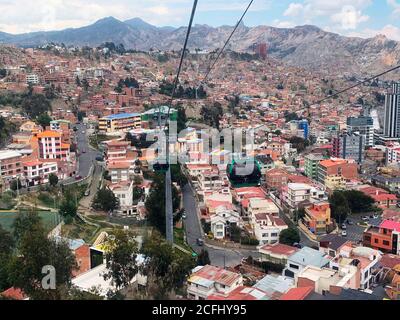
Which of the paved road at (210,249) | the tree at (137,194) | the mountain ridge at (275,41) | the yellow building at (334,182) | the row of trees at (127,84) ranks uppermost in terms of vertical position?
the mountain ridge at (275,41)

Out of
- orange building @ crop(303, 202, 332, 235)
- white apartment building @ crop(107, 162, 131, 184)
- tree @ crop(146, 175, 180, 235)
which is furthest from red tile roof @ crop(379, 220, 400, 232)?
white apartment building @ crop(107, 162, 131, 184)

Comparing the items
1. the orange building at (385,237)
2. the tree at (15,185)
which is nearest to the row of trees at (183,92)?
the tree at (15,185)

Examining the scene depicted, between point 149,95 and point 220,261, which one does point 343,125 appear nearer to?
point 149,95

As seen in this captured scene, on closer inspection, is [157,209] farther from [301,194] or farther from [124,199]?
[301,194]

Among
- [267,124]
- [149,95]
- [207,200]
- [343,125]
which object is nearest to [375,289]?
[207,200]

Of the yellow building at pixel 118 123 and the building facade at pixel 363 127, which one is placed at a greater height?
the yellow building at pixel 118 123

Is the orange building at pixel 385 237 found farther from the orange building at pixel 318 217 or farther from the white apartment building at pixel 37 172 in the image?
the white apartment building at pixel 37 172
